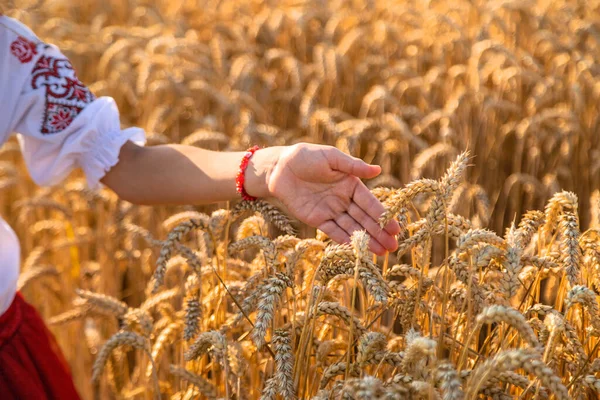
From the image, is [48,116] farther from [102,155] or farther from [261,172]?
[261,172]

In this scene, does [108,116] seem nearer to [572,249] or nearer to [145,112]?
[572,249]

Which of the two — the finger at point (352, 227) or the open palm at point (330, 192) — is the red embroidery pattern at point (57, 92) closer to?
the open palm at point (330, 192)

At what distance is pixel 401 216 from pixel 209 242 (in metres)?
0.49

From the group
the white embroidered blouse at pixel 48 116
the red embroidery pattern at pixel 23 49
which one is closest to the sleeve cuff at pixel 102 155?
the white embroidered blouse at pixel 48 116

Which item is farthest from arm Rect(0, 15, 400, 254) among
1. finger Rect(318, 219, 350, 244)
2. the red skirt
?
the red skirt

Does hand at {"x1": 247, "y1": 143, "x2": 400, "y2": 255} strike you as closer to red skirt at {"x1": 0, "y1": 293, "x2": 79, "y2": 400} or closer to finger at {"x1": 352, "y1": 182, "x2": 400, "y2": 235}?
finger at {"x1": 352, "y1": 182, "x2": 400, "y2": 235}

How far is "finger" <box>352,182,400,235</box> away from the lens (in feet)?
4.44

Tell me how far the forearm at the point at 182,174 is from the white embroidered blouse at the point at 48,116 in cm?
4

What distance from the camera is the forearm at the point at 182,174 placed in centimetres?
→ 148

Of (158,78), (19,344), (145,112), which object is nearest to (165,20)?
(158,78)

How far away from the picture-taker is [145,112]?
345 cm

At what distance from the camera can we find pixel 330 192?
1414mm

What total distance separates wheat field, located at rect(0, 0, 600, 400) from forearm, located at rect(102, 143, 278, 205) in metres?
0.06

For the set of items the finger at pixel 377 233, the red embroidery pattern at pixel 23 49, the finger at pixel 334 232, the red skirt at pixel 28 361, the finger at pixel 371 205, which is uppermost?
the red embroidery pattern at pixel 23 49
